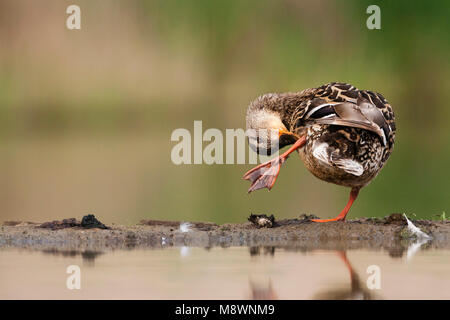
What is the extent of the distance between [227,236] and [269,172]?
0.91m

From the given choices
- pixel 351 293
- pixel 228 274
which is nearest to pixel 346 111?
pixel 228 274

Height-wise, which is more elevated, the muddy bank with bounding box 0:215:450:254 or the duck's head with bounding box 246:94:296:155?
the duck's head with bounding box 246:94:296:155

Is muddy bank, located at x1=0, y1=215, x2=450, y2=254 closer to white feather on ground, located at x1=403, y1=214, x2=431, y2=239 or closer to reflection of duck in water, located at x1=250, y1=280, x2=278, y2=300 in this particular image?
white feather on ground, located at x1=403, y1=214, x2=431, y2=239

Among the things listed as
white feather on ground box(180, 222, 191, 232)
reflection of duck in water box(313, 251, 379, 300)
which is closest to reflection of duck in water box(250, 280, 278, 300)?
reflection of duck in water box(313, 251, 379, 300)

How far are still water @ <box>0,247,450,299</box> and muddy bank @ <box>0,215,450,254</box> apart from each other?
1.28 ft

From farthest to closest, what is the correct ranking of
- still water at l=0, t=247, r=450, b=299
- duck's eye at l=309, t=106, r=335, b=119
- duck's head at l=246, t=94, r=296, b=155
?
duck's head at l=246, t=94, r=296, b=155 → duck's eye at l=309, t=106, r=335, b=119 → still water at l=0, t=247, r=450, b=299

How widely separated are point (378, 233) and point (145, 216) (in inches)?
117

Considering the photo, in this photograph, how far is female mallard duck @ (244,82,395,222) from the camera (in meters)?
8.95

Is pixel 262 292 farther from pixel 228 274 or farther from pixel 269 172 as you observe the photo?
pixel 269 172

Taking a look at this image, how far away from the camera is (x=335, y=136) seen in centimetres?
904

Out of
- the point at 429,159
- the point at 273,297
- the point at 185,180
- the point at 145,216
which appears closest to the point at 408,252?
the point at 273,297

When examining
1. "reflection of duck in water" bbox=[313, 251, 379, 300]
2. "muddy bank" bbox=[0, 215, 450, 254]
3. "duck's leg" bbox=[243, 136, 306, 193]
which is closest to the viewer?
"reflection of duck in water" bbox=[313, 251, 379, 300]

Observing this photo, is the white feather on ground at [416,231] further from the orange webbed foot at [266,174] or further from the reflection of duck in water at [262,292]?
the reflection of duck in water at [262,292]

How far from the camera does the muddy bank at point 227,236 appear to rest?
27.8 ft
